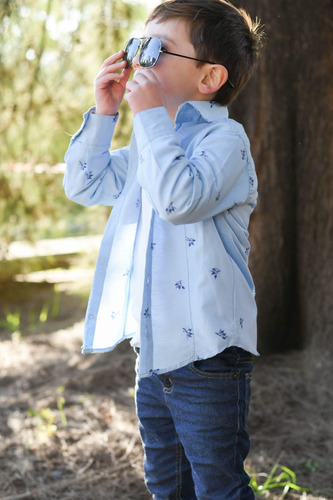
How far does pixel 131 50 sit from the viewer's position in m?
1.63

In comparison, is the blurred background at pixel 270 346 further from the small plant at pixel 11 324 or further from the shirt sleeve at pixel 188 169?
the shirt sleeve at pixel 188 169

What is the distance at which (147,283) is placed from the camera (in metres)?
1.56

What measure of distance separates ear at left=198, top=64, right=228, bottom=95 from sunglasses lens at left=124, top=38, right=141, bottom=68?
0.19m

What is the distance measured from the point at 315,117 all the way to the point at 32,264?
446 centimetres

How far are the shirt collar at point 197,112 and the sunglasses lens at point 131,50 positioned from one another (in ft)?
0.62

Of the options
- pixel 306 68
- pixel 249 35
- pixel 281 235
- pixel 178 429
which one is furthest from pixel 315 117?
pixel 178 429

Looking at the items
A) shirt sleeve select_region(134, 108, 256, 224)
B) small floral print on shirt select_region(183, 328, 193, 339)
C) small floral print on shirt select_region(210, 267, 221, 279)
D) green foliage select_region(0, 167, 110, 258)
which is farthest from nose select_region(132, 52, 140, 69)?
green foliage select_region(0, 167, 110, 258)

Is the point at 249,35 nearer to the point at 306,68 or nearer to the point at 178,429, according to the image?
the point at 178,429

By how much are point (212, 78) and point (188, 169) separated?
352 mm

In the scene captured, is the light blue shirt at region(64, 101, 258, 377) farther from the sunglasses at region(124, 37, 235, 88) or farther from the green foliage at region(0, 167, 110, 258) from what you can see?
the green foliage at region(0, 167, 110, 258)

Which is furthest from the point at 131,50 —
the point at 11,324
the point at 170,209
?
the point at 11,324

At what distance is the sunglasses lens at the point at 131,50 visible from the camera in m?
1.61

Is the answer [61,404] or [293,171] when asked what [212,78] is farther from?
[61,404]

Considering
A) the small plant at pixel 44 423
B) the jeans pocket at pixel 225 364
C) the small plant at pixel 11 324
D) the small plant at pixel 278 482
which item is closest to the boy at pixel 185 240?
the jeans pocket at pixel 225 364
